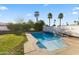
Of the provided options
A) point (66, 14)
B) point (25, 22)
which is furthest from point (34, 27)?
point (66, 14)

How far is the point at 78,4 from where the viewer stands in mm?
2533

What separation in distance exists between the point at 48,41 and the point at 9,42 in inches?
14.1

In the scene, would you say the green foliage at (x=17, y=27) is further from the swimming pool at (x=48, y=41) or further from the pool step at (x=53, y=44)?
the pool step at (x=53, y=44)

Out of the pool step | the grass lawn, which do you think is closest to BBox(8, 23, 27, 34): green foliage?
the grass lawn

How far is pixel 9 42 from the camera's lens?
8.43ft

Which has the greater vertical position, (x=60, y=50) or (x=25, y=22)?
(x=25, y=22)

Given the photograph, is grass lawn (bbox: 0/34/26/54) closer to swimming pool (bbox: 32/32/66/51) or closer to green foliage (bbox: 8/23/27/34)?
green foliage (bbox: 8/23/27/34)

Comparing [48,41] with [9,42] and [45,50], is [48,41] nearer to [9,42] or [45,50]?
[45,50]

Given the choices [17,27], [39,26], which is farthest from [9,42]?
[39,26]

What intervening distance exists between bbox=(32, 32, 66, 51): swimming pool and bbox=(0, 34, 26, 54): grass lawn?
15 centimetres

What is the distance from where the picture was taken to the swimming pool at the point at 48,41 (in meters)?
2.58
